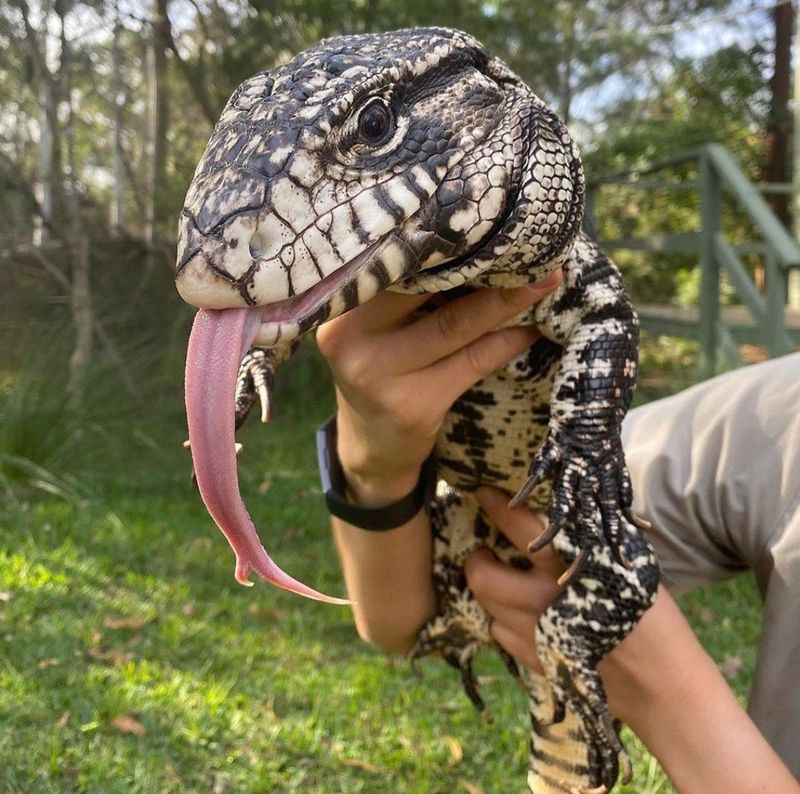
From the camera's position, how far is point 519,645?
1.94 meters

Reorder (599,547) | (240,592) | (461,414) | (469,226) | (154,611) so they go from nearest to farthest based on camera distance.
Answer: (469,226)
(599,547)
(461,414)
(154,611)
(240,592)

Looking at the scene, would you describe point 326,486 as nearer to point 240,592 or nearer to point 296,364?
point 240,592

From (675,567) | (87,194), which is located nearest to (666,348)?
(87,194)

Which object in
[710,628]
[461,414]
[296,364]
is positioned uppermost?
[461,414]

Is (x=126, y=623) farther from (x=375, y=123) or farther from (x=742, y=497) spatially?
(x=375, y=123)

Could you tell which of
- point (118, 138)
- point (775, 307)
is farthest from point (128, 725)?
point (118, 138)

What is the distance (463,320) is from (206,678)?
112 inches

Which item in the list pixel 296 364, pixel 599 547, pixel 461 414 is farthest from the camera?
pixel 296 364

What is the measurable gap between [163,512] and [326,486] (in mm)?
4280

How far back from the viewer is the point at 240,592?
4883 millimetres

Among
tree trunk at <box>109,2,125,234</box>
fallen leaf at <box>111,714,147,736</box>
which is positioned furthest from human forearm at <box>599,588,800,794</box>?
tree trunk at <box>109,2,125,234</box>

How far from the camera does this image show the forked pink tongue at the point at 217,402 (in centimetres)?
94

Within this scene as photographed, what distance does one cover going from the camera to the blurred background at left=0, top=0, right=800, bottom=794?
3336 millimetres

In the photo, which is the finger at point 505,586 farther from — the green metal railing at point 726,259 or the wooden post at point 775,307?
the wooden post at point 775,307
